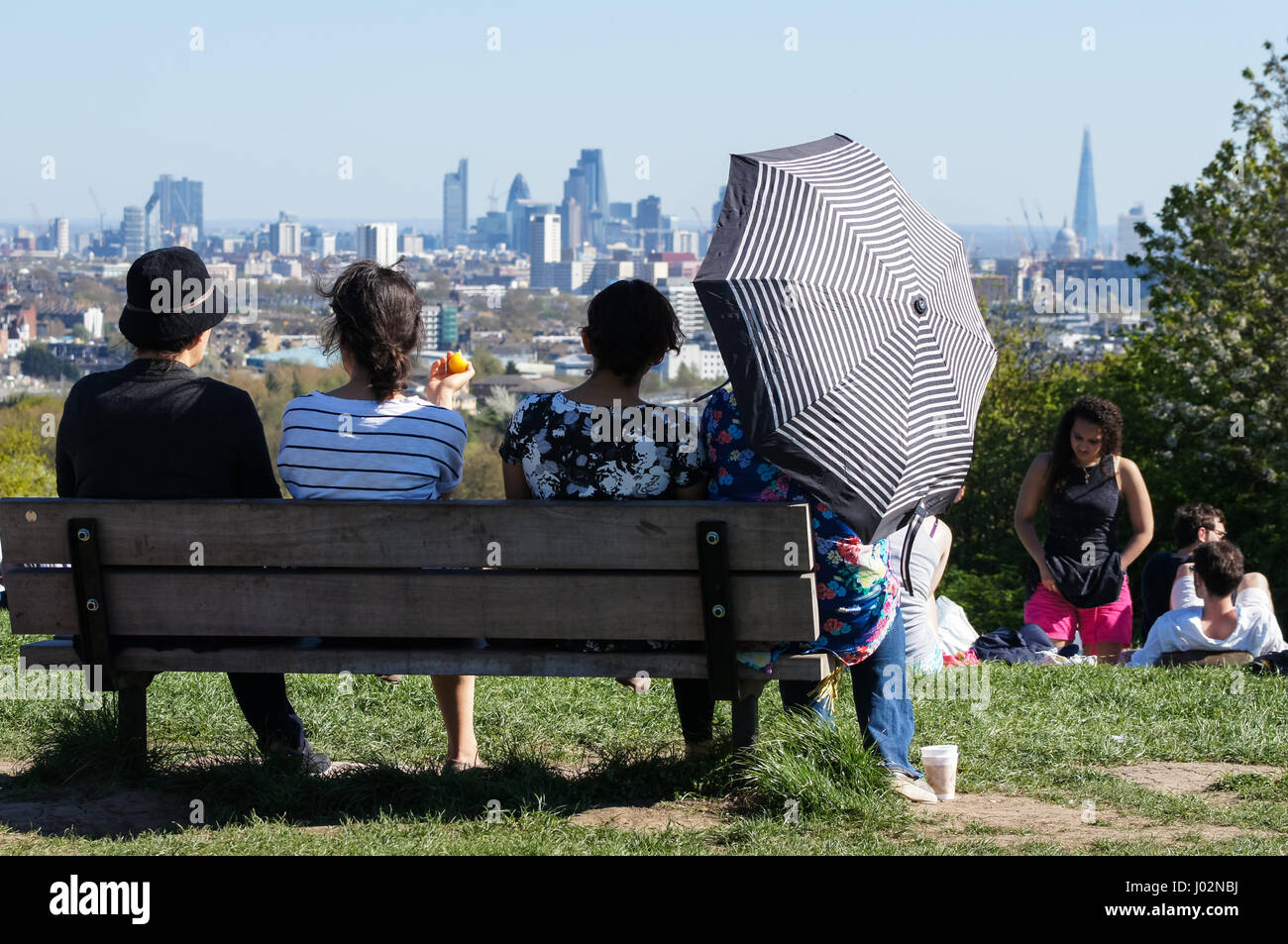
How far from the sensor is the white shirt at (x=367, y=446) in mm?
3666

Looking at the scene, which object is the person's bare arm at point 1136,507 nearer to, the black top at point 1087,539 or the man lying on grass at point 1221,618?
the black top at point 1087,539

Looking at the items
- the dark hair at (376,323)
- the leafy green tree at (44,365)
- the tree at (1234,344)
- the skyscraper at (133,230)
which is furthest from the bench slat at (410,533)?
the skyscraper at (133,230)

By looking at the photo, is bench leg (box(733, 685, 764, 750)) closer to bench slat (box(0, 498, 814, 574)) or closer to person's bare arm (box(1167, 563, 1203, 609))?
bench slat (box(0, 498, 814, 574))

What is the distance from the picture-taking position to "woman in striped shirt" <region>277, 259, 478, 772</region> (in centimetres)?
366

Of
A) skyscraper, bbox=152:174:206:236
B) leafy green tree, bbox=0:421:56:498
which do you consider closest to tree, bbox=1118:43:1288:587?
leafy green tree, bbox=0:421:56:498

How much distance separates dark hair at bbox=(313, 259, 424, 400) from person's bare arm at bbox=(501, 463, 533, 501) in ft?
1.17

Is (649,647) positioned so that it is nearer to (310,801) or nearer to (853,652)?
(853,652)

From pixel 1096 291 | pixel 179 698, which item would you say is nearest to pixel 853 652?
pixel 179 698

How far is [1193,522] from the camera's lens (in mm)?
7102

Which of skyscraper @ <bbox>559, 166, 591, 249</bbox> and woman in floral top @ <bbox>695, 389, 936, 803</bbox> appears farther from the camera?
skyscraper @ <bbox>559, 166, 591, 249</bbox>

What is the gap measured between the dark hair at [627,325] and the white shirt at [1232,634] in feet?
11.8

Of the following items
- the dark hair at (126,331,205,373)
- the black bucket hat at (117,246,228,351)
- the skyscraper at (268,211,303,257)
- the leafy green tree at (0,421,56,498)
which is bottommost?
the leafy green tree at (0,421,56,498)

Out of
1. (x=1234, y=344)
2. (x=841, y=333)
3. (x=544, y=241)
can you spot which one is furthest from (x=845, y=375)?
(x=544, y=241)

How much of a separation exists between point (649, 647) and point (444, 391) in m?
1.35
